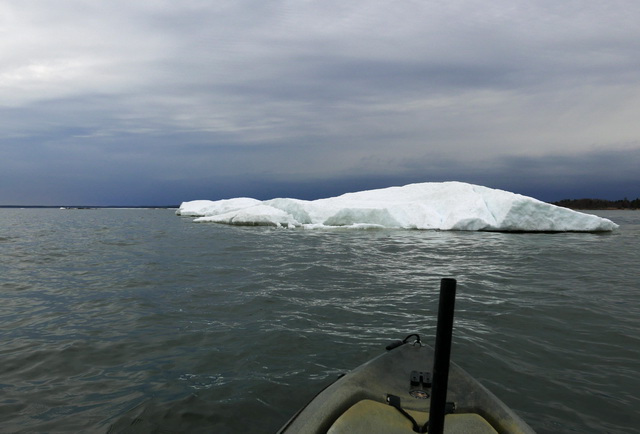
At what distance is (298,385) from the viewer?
148 inches

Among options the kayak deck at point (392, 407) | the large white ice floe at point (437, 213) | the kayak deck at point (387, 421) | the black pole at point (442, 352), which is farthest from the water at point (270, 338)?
the large white ice floe at point (437, 213)

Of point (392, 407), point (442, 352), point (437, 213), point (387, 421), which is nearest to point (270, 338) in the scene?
point (392, 407)

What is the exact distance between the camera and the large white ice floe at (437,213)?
22.3m

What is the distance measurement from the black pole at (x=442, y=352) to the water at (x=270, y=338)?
1.66m

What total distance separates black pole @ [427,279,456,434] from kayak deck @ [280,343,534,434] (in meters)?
0.36

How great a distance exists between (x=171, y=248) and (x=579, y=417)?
1411cm

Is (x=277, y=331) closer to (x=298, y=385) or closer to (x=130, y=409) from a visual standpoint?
(x=298, y=385)

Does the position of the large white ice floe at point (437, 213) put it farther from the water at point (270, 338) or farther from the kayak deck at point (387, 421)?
the kayak deck at point (387, 421)

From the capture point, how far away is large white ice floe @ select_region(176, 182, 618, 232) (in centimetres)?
2230

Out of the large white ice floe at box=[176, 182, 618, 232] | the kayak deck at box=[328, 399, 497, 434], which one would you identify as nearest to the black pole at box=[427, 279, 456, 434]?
the kayak deck at box=[328, 399, 497, 434]

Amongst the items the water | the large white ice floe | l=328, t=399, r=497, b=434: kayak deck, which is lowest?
the water

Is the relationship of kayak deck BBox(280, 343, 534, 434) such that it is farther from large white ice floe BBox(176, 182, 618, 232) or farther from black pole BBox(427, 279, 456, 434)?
large white ice floe BBox(176, 182, 618, 232)

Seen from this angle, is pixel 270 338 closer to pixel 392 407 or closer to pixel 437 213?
→ pixel 392 407

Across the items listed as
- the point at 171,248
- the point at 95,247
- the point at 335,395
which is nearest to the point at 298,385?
the point at 335,395
